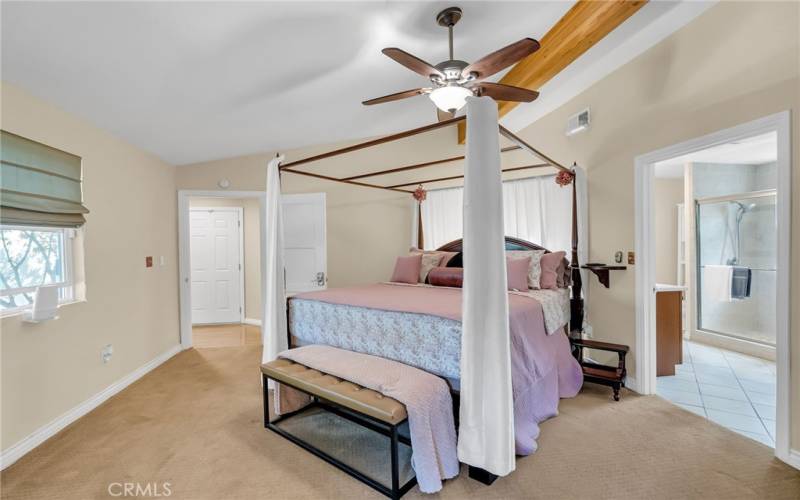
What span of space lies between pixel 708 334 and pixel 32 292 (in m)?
6.61

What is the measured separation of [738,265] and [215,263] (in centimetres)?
725

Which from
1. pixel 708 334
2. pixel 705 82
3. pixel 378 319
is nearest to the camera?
pixel 705 82

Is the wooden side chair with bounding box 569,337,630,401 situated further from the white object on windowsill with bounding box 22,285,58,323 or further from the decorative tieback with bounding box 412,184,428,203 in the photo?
the white object on windowsill with bounding box 22,285,58,323

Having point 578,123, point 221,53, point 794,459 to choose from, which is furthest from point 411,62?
point 794,459

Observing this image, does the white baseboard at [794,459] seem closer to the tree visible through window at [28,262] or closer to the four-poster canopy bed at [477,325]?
the four-poster canopy bed at [477,325]

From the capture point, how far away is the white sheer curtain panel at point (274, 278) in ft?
9.16

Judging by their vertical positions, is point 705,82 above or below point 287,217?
above

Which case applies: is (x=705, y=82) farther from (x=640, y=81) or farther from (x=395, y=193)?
(x=395, y=193)

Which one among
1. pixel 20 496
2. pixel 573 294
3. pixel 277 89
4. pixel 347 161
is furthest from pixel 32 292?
pixel 573 294

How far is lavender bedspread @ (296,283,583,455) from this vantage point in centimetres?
218

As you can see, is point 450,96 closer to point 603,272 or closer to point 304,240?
point 603,272

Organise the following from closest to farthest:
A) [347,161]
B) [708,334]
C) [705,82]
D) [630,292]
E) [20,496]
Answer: [20,496], [705,82], [630,292], [708,334], [347,161]

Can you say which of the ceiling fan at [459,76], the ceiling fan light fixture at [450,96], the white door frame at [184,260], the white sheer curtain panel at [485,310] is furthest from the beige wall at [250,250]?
the white sheer curtain panel at [485,310]

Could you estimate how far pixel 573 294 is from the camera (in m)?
3.31
